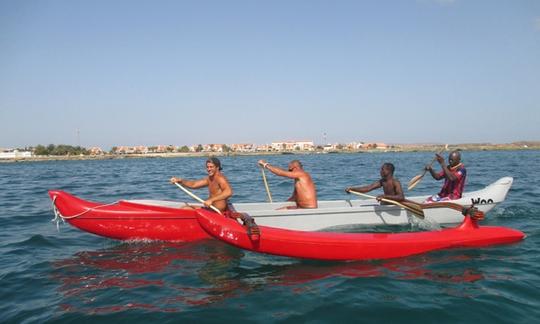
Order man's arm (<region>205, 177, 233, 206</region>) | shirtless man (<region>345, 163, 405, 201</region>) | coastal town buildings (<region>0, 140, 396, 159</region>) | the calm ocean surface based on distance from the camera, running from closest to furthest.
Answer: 1. the calm ocean surface
2. man's arm (<region>205, 177, 233, 206</region>)
3. shirtless man (<region>345, 163, 405, 201</region>)
4. coastal town buildings (<region>0, 140, 396, 159</region>)

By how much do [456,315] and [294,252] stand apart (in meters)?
2.55

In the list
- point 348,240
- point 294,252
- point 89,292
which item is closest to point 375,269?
point 348,240

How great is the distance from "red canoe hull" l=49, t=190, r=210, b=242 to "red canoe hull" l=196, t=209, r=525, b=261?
1696 millimetres

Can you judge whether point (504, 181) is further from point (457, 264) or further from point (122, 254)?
point (122, 254)

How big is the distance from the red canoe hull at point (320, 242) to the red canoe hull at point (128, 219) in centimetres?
170

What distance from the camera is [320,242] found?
6.48 m

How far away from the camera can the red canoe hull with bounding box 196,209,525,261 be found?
6344 mm

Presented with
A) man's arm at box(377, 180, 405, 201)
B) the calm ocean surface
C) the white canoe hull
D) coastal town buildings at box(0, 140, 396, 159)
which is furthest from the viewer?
coastal town buildings at box(0, 140, 396, 159)

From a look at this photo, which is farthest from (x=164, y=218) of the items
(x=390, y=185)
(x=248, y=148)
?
(x=248, y=148)

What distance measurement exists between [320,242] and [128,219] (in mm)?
3881

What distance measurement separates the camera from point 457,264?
6586 millimetres

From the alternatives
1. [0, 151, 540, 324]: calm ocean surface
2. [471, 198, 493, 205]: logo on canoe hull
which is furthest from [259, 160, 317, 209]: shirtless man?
[471, 198, 493, 205]: logo on canoe hull

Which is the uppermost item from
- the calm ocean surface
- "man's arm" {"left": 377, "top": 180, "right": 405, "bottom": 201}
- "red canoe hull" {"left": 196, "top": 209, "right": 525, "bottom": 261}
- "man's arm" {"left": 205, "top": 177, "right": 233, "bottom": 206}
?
"man's arm" {"left": 205, "top": 177, "right": 233, "bottom": 206}

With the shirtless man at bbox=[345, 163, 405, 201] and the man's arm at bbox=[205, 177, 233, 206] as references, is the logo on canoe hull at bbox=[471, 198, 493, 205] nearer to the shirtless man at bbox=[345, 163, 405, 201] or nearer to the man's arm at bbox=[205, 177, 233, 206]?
the shirtless man at bbox=[345, 163, 405, 201]
